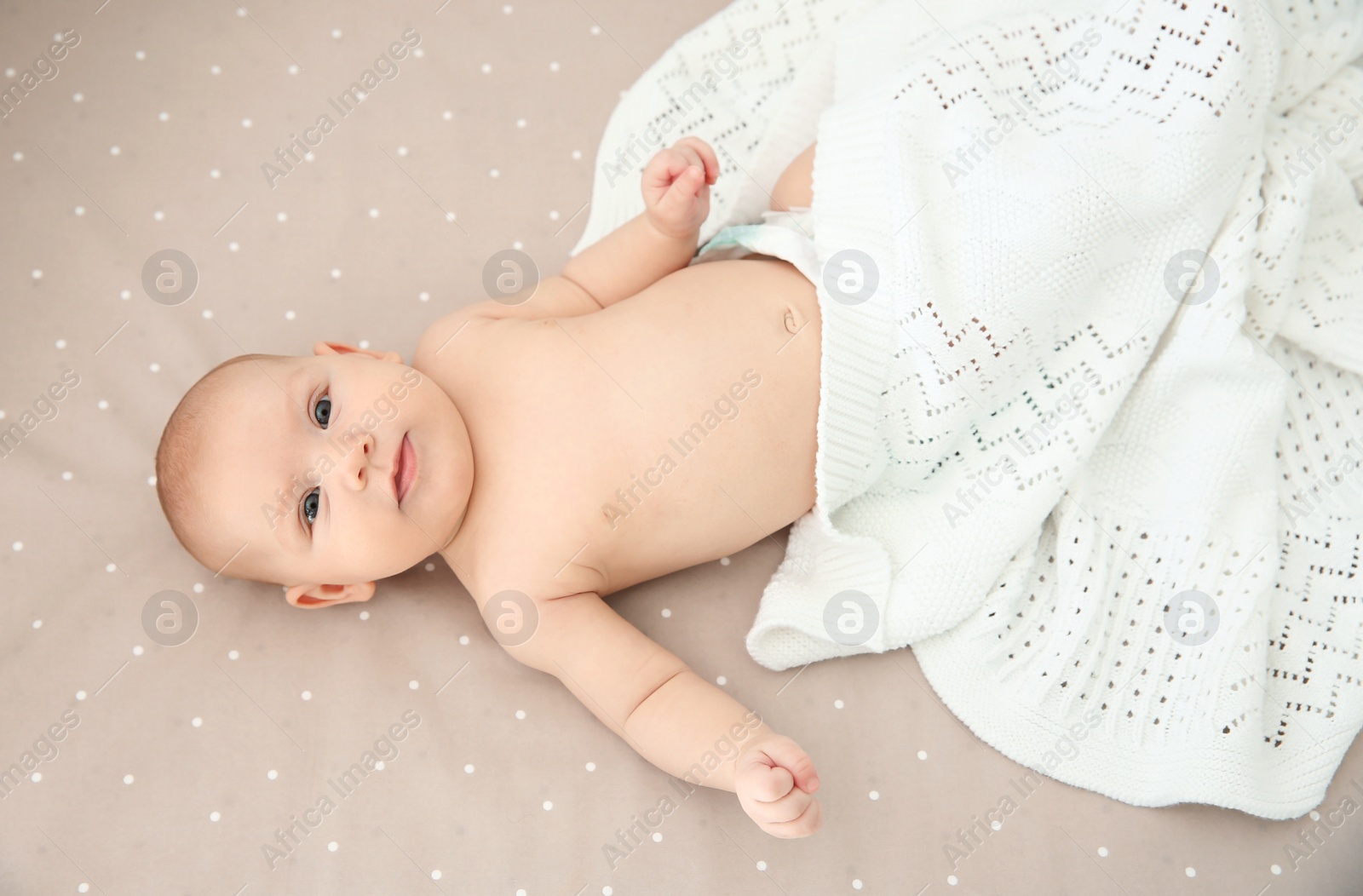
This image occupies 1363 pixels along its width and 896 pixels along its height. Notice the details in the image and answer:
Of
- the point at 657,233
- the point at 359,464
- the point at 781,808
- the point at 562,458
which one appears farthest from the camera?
the point at 657,233

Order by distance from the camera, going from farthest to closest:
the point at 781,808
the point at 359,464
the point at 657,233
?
1. the point at 657,233
2. the point at 359,464
3. the point at 781,808

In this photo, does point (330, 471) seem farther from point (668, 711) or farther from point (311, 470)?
point (668, 711)

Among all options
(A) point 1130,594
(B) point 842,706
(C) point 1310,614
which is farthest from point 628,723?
(C) point 1310,614

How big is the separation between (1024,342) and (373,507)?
92 centimetres

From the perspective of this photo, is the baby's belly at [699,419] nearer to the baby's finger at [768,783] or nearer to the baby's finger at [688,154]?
the baby's finger at [688,154]

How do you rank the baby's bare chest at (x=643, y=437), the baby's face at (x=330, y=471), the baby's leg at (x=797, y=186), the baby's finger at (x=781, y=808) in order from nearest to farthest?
the baby's finger at (x=781, y=808) < the baby's face at (x=330, y=471) < the baby's bare chest at (x=643, y=437) < the baby's leg at (x=797, y=186)

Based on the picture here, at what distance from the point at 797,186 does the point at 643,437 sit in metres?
0.48

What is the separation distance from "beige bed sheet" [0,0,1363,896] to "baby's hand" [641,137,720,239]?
31 cm

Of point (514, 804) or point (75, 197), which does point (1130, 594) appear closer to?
point (514, 804)


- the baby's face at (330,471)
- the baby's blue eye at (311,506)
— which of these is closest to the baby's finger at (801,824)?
the baby's face at (330,471)

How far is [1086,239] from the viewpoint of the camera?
129 cm

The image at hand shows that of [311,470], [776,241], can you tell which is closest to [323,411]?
[311,470]

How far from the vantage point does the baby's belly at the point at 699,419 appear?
4.35 ft

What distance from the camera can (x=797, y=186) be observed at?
57.2 inches
